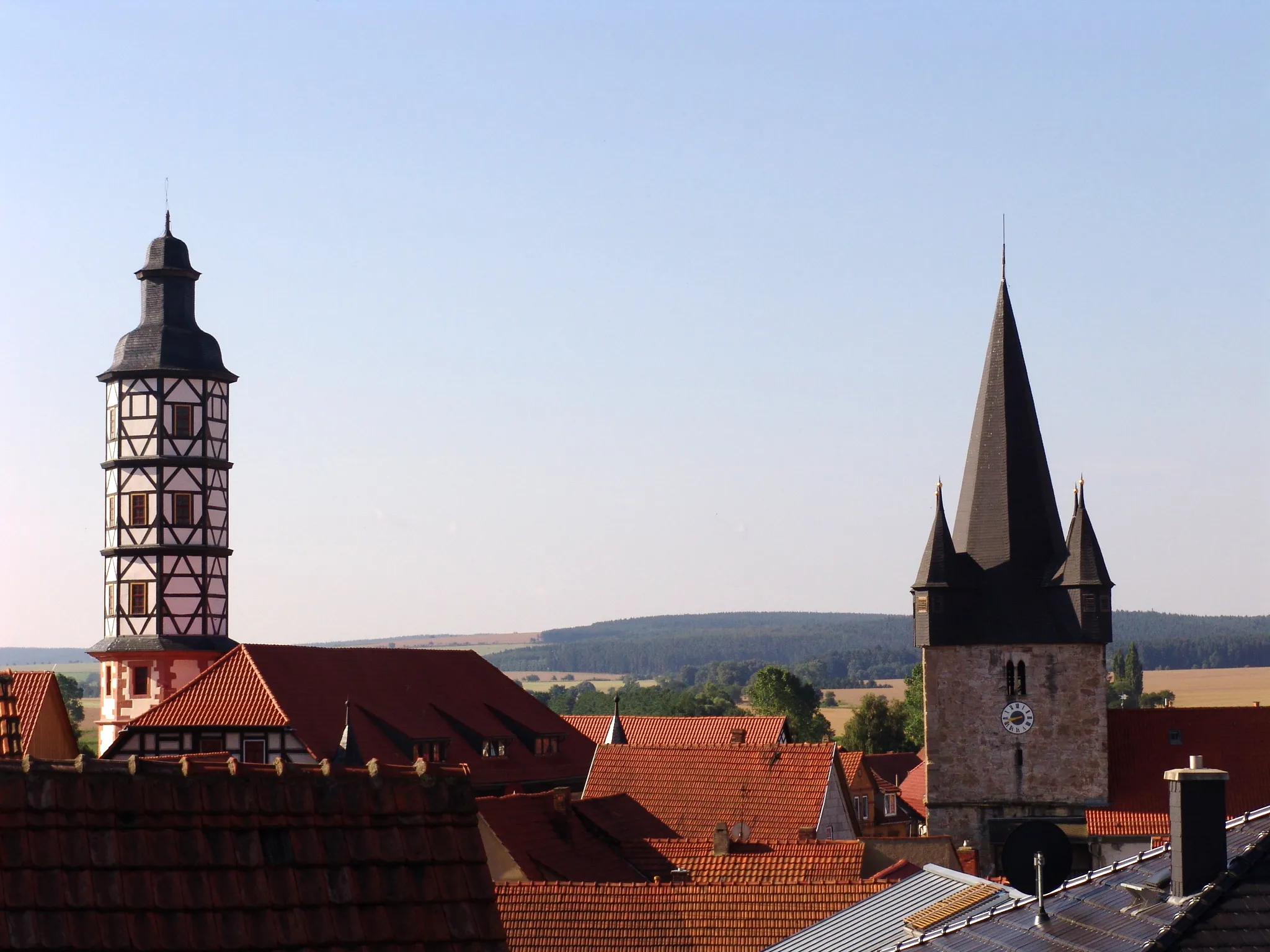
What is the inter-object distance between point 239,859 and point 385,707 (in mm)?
44591

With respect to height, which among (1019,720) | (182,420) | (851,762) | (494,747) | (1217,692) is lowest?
(1217,692)

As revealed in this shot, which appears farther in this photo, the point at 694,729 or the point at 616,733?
the point at 694,729

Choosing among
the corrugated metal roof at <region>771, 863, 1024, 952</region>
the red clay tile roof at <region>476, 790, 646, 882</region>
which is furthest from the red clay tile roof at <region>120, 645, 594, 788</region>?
the corrugated metal roof at <region>771, 863, 1024, 952</region>

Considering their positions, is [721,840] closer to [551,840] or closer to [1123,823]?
[551,840]

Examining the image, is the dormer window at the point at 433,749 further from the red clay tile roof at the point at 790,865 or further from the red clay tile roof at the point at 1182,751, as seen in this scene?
the red clay tile roof at the point at 790,865

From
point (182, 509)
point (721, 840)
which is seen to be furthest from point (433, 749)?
point (721, 840)

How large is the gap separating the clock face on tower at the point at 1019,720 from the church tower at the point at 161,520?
70.6ft

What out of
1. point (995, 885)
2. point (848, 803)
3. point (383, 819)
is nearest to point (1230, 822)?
point (995, 885)

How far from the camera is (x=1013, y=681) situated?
51031 millimetres

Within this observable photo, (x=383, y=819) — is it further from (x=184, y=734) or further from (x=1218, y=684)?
(x=1218, y=684)

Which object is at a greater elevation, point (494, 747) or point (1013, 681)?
point (1013, 681)

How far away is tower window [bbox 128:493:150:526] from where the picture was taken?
2034 inches

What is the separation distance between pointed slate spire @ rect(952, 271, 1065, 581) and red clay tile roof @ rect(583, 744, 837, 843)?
12.2m

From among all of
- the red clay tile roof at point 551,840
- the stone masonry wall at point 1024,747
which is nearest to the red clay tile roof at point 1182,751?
the stone masonry wall at point 1024,747
